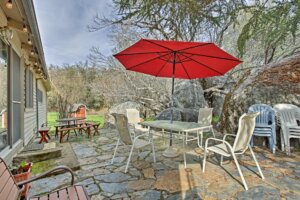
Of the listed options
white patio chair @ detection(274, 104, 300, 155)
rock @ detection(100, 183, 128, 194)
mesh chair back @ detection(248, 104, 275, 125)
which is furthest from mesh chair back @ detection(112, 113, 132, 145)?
white patio chair @ detection(274, 104, 300, 155)

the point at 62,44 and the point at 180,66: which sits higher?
the point at 62,44

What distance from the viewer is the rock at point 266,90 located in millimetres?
5014

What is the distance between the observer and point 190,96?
9.34 metres

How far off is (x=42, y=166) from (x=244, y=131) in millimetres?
3397

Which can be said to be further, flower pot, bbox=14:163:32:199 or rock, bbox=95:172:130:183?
rock, bbox=95:172:130:183

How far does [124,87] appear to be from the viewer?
10.5m

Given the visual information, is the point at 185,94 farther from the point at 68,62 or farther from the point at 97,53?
the point at 68,62

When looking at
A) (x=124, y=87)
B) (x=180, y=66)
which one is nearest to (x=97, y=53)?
(x=124, y=87)

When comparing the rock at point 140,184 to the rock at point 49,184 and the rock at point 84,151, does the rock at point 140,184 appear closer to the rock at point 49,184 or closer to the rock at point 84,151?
the rock at point 49,184

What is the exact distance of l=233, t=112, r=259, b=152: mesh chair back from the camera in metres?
2.88

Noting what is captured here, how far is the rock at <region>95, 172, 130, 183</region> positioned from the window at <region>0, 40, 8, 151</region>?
179cm

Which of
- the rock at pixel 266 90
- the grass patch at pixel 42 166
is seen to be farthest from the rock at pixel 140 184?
the rock at pixel 266 90

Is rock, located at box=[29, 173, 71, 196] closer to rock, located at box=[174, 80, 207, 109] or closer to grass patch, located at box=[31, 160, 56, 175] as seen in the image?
grass patch, located at box=[31, 160, 56, 175]

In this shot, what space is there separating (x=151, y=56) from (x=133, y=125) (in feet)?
7.74
